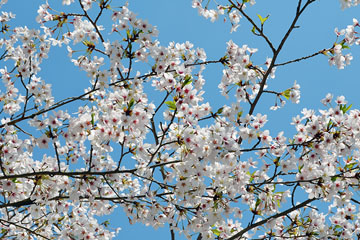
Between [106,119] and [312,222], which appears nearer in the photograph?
[106,119]

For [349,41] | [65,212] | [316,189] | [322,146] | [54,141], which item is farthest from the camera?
[65,212]

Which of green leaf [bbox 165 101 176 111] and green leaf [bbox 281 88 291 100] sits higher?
green leaf [bbox 281 88 291 100]

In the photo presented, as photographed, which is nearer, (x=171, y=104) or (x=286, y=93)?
(x=171, y=104)

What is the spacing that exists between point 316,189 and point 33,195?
3464 mm

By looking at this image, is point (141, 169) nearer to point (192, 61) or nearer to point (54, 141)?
point (54, 141)

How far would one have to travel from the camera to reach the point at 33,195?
185 inches

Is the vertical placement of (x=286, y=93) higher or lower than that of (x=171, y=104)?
higher

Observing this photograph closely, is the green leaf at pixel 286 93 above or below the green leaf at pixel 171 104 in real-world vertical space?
above

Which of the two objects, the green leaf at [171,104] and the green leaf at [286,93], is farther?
the green leaf at [286,93]

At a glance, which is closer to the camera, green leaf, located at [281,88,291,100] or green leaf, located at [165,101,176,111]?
green leaf, located at [165,101,176,111]

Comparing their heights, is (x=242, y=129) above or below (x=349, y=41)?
below

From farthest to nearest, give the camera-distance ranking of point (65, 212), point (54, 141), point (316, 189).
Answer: point (65, 212) < point (316, 189) < point (54, 141)

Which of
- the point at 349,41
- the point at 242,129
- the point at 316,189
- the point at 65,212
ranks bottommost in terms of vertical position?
the point at 316,189

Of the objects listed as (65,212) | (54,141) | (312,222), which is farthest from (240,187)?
(65,212)
